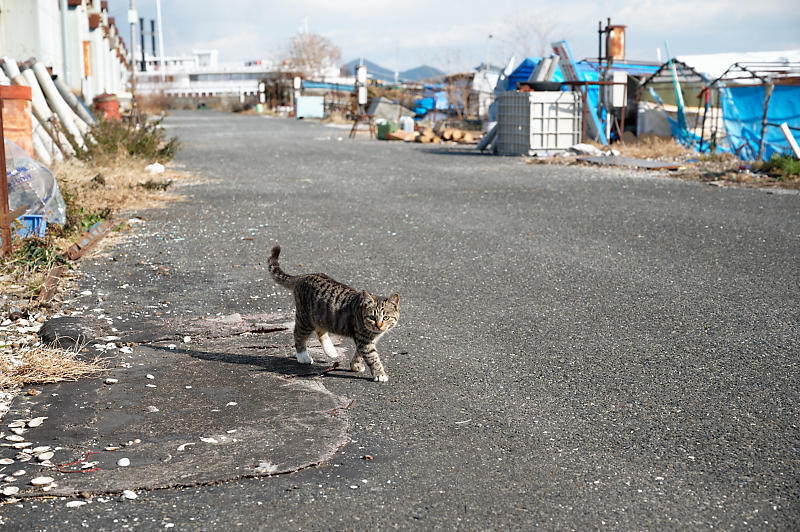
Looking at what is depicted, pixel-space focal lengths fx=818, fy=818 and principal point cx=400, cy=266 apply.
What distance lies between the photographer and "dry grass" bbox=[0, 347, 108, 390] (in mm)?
4766

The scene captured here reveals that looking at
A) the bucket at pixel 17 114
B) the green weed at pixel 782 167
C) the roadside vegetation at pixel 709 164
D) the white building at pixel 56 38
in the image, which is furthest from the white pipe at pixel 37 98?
the green weed at pixel 782 167

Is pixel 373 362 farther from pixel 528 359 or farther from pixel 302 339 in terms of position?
pixel 528 359

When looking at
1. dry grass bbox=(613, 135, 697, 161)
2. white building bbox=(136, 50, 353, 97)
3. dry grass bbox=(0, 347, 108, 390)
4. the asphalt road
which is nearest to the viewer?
the asphalt road

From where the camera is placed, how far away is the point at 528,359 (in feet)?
17.4

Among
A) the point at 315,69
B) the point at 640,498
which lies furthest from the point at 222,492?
the point at 315,69

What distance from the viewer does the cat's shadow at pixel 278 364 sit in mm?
5070

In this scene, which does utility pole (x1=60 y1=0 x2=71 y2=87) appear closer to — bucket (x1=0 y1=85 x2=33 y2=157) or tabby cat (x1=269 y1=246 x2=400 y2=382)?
bucket (x1=0 y1=85 x2=33 y2=157)

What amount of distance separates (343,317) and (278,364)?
0.57 metres

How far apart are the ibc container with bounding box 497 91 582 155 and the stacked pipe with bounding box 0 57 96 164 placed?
11.2 metres

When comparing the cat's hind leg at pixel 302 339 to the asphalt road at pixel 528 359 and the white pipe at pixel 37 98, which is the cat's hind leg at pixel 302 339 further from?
the white pipe at pixel 37 98

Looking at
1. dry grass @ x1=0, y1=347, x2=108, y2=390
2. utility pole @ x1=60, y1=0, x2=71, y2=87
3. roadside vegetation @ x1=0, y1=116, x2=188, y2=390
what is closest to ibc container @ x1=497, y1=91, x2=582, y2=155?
roadside vegetation @ x1=0, y1=116, x2=188, y2=390

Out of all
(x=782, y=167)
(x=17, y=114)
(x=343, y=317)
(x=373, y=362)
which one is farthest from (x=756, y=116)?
(x=373, y=362)

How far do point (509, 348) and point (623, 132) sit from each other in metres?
21.1

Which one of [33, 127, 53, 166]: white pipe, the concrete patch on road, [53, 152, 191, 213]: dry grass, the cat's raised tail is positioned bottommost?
the concrete patch on road
